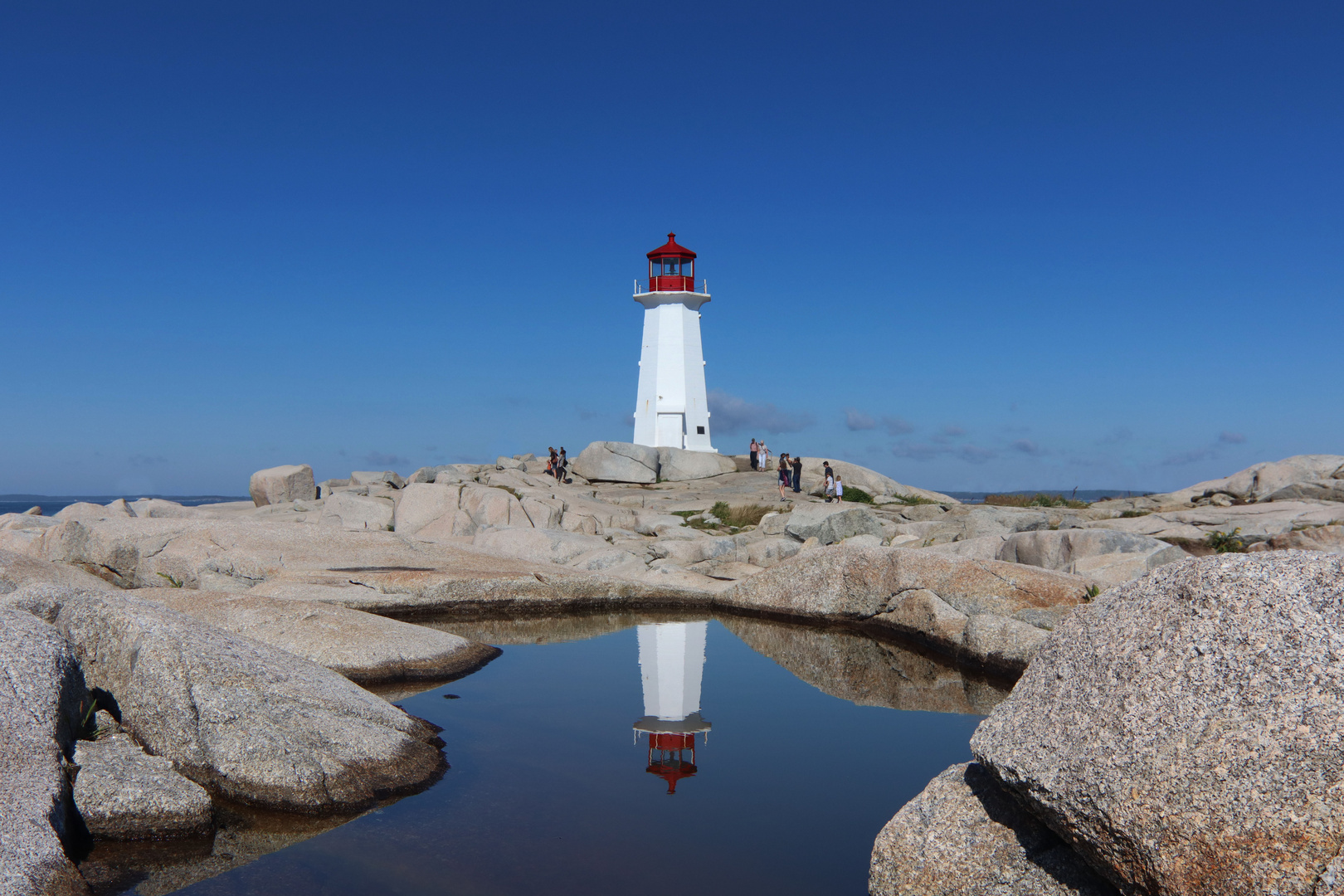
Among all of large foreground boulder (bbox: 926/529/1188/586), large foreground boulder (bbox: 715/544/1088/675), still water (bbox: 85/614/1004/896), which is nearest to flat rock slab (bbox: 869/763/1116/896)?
still water (bbox: 85/614/1004/896)

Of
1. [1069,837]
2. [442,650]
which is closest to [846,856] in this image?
[1069,837]

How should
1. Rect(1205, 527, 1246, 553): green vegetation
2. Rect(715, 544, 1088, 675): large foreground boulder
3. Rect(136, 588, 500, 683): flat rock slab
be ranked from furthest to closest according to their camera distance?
1. Rect(1205, 527, 1246, 553): green vegetation
2. Rect(715, 544, 1088, 675): large foreground boulder
3. Rect(136, 588, 500, 683): flat rock slab

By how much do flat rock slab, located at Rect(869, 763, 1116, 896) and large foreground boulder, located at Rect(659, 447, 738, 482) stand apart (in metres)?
35.1

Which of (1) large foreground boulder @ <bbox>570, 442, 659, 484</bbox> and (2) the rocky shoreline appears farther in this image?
(1) large foreground boulder @ <bbox>570, 442, 659, 484</bbox>

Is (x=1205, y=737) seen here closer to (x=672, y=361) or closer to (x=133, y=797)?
(x=133, y=797)

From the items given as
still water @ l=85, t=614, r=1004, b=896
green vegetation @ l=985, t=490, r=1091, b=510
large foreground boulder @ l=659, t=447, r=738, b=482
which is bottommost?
still water @ l=85, t=614, r=1004, b=896

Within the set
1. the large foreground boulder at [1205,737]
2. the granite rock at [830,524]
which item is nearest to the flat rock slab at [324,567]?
the granite rock at [830,524]

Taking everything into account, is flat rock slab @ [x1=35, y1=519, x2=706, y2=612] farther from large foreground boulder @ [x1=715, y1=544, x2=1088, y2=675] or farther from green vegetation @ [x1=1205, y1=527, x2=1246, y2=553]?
green vegetation @ [x1=1205, y1=527, x2=1246, y2=553]

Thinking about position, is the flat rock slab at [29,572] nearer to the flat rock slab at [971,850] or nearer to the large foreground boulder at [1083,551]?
the flat rock slab at [971,850]

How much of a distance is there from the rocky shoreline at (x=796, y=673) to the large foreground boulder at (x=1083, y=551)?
7cm

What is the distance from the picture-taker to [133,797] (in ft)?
21.9

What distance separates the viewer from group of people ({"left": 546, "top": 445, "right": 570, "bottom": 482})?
4134 centimetres

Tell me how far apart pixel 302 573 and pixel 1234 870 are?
1485 centimetres

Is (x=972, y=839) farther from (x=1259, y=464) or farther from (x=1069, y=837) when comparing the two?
(x=1259, y=464)
